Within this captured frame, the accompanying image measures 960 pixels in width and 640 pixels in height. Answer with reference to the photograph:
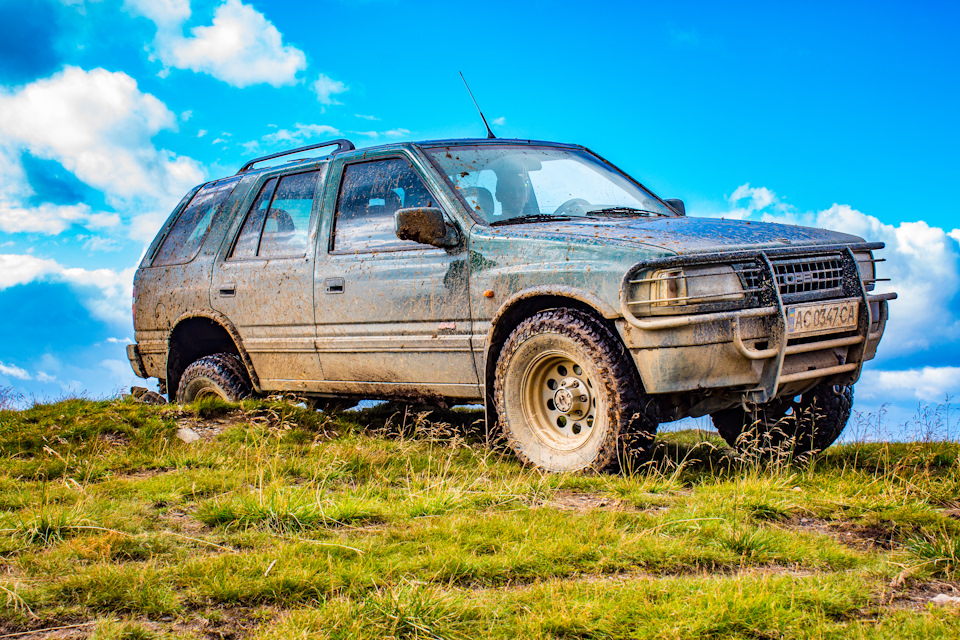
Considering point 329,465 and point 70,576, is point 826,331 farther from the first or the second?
point 70,576

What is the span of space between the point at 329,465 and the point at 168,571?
1659 millimetres

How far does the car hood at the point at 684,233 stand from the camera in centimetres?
449

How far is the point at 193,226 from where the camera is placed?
7590 mm

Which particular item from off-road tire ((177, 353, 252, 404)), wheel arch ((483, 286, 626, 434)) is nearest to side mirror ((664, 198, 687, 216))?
wheel arch ((483, 286, 626, 434))

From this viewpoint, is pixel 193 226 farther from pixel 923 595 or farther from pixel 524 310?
pixel 923 595

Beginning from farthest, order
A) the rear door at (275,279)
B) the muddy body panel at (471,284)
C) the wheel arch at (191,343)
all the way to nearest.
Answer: the wheel arch at (191,343), the rear door at (275,279), the muddy body panel at (471,284)

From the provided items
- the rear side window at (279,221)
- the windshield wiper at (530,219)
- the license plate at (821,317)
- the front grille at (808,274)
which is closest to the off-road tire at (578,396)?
the windshield wiper at (530,219)

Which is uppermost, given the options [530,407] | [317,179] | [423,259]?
A: [317,179]

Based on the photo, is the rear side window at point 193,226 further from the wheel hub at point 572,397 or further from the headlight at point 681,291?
the headlight at point 681,291

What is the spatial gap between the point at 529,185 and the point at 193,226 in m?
3.49

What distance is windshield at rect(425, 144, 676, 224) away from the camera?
18.2ft

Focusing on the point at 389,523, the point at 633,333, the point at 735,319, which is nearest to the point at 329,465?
the point at 389,523

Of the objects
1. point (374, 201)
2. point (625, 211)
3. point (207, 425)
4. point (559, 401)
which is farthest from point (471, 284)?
point (207, 425)

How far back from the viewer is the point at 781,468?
507 cm
